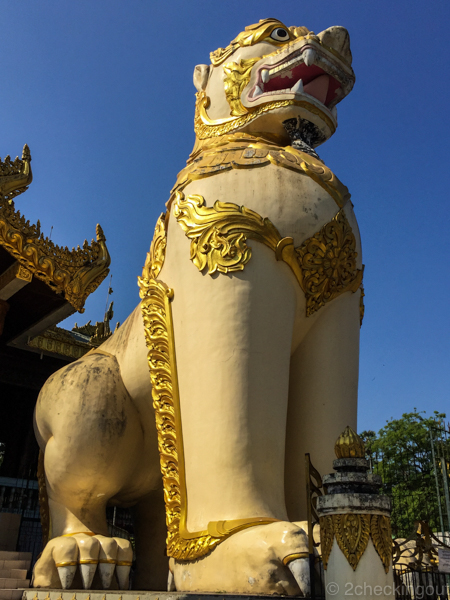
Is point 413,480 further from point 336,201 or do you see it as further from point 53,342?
point 336,201

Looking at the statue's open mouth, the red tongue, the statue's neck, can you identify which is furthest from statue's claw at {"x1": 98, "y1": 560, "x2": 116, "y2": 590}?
the red tongue

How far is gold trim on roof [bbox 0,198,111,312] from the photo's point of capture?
19.1 feet

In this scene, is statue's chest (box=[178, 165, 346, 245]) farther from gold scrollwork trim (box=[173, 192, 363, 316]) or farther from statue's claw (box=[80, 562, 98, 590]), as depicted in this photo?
statue's claw (box=[80, 562, 98, 590])

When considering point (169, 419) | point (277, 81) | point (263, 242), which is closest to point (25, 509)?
point (169, 419)

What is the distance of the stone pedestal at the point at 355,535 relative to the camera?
6.35ft

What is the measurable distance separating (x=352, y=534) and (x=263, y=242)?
158 centimetres

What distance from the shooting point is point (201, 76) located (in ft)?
13.5

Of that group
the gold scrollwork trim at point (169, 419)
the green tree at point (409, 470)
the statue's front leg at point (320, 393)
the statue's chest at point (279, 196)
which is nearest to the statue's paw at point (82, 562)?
the gold scrollwork trim at point (169, 419)

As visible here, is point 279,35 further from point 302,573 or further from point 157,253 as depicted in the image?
point 302,573

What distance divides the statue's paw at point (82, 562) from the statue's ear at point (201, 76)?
302 centimetres

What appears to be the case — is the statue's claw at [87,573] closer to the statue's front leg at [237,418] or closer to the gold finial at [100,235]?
the statue's front leg at [237,418]

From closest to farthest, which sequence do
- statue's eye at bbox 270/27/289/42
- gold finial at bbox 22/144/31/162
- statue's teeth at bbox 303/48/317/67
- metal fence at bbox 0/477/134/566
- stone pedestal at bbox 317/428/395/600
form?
stone pedestal at bbox 317/428/395/600
statue's teeth at bbox 303/48/317/67
statue's eye at bbox 270/27/289/42
gold finial at bbox 22/144/31/162
metal fence at bbox 0/477/134/566

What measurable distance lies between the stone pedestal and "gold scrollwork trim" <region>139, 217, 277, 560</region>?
576 millimetres

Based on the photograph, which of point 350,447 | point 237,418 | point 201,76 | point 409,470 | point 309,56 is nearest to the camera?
point 350,447
